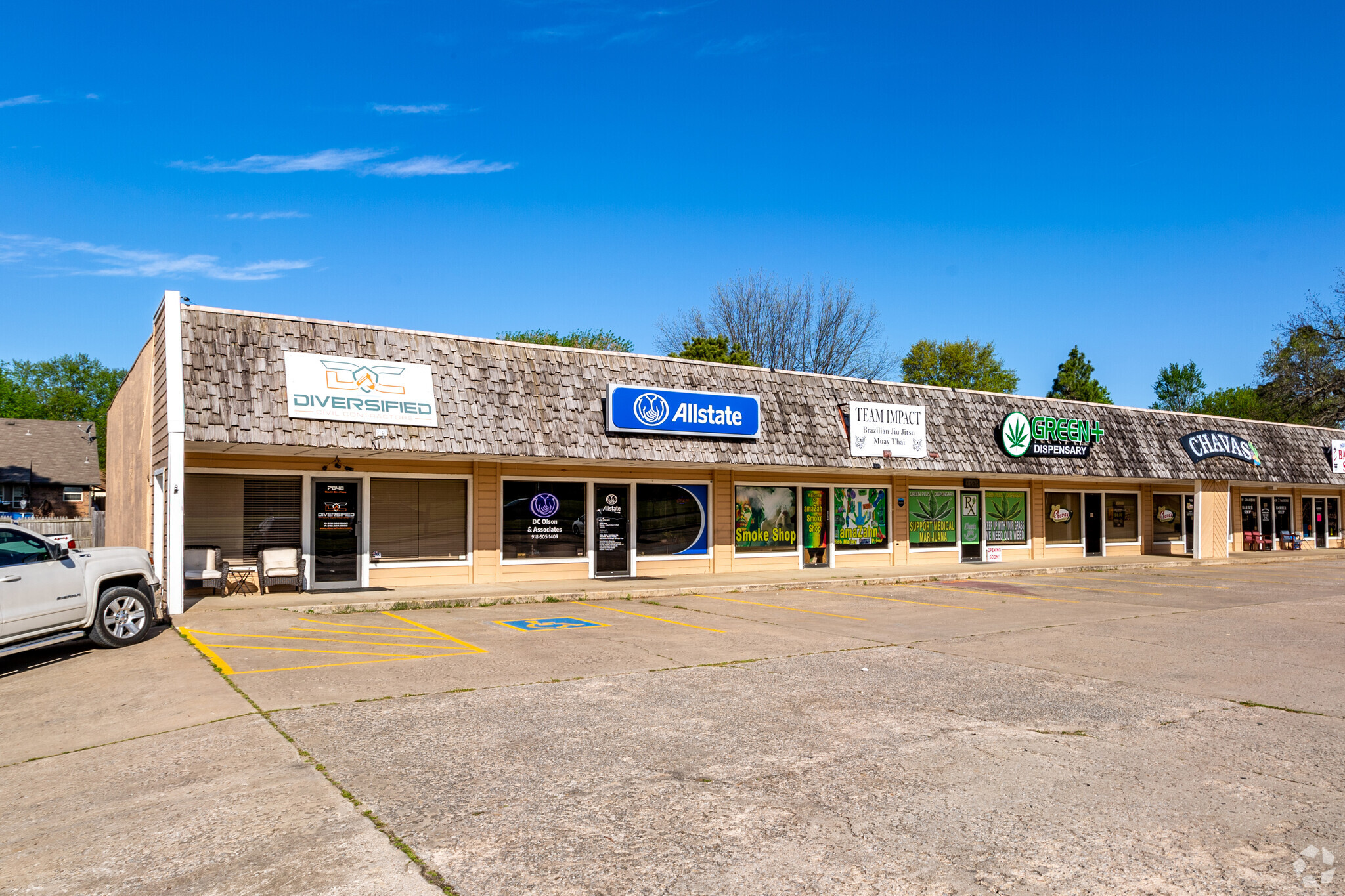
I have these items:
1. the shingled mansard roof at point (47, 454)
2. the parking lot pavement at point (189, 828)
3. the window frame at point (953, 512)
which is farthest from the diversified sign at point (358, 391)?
the shingled mansard roof at point (47, 454)

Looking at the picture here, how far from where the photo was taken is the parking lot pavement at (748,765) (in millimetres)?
4695

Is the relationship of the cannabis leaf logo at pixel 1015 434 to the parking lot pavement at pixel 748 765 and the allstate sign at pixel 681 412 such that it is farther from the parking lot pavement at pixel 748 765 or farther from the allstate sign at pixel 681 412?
the parking lot pavement at pixel 748 765

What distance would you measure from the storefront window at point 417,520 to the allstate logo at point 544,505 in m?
1.50

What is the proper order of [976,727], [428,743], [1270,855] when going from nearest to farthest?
[1270,855] → [428,743] → [976,727]

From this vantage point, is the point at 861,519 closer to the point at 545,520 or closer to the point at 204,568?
the point at 545,520

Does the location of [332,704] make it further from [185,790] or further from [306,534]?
[306,534]

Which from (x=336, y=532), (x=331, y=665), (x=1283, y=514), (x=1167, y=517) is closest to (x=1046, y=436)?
(x=1167, y=517)

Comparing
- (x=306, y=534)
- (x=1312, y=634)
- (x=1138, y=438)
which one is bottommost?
(x=1312, y=634)

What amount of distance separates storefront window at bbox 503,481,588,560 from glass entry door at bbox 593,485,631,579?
30 cm

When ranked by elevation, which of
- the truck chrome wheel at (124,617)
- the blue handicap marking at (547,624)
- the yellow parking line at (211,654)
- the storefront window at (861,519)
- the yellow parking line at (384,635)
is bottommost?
the blue handicap marking at (547,624)

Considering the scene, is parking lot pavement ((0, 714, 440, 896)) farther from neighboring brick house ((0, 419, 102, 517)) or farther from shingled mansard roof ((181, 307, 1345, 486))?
neighboring brick house ((0, 419, 102, 517))

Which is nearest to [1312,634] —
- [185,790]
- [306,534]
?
[185,790]

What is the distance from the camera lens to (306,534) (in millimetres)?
17047

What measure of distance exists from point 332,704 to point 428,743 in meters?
1.74
